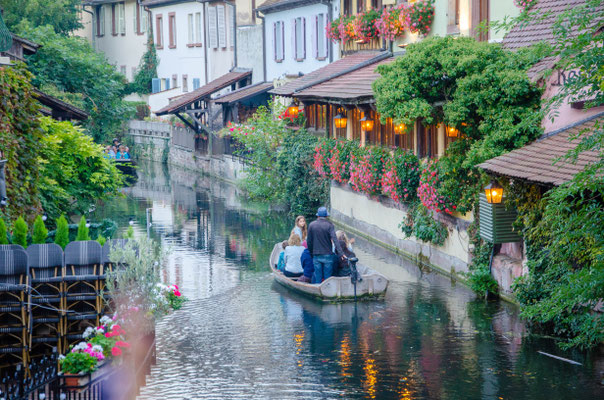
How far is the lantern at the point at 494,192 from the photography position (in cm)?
1688

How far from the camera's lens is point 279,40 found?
39000mm

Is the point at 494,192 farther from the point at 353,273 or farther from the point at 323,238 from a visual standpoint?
the point at 323,238

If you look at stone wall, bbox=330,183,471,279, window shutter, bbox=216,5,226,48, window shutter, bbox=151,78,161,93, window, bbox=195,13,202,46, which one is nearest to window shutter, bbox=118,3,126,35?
window shutter, bbox=151,78,161,93

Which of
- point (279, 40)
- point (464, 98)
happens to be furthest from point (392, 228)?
point (279, 40)

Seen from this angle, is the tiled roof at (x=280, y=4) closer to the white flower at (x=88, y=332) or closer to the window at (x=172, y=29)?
the window at (x=172, y=29)

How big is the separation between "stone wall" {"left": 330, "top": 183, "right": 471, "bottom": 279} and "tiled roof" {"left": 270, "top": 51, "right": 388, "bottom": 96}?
349cm

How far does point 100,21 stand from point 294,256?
49.2 m

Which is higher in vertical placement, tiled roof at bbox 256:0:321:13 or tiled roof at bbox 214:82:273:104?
tiled roof at bbox 256:0:321:13

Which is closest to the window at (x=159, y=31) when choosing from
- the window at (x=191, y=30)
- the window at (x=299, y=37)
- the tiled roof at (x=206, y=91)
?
the window at (x=191, y=30)

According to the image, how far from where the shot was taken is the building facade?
5981cm

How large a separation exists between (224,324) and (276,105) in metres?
18.1

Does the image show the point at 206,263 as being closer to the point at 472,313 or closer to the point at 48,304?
the point at 472,313

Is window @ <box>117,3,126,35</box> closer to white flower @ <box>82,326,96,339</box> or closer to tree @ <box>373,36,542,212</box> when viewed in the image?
tree @ <box>373,36,542,212</box>

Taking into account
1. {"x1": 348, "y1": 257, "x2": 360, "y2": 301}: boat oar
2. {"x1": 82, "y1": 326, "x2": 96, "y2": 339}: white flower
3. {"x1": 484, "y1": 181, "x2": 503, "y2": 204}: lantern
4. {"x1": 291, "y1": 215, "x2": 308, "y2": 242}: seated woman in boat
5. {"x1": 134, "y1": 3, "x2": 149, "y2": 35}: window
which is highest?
{"x1": 134, "y1": 3, "x2": 149, "y2": 35}: window
